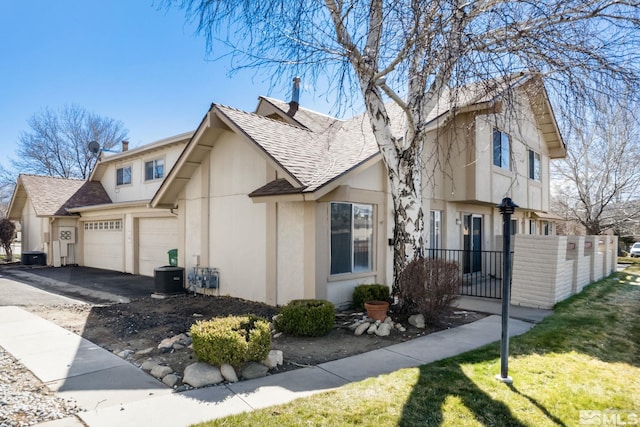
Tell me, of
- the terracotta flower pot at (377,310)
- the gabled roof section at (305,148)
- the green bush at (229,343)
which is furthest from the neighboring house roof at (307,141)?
the green bush at (229,343)

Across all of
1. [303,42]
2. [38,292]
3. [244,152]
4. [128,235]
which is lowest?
[38,292]

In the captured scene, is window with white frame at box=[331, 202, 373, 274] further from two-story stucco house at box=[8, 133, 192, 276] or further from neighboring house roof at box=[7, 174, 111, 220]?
neighboring house roof at box=[7, 174, 111, 220]

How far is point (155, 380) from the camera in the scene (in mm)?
5102

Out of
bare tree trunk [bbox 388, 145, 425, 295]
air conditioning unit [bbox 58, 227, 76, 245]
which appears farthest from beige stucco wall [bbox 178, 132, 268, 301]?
air conditioning unit [bbox 58, 227, 76, 245]

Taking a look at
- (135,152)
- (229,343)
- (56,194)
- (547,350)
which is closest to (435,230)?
(547,350)

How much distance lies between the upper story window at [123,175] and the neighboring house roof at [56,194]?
1.40m

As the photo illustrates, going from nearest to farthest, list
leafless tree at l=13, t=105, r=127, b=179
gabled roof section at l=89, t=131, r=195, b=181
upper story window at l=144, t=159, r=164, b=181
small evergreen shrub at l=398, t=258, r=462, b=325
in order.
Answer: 1. small evergreen shrub at l=398, t=258, r=462, b=325
2. gabled roof section at l=89, t=131, r=195, b=181
3. upper story window at l=144, t=159, r=164, b=181
4. leafless tree at l=13, t=105, r=127, b=179

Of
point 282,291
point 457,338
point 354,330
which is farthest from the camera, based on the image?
point 282,291

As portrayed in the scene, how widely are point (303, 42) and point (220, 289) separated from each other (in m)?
7.43

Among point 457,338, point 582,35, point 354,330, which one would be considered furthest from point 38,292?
point 582,35

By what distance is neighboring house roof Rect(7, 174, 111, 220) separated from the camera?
2020 cm

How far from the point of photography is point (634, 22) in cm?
627

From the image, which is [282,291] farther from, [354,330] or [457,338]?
[457,338]

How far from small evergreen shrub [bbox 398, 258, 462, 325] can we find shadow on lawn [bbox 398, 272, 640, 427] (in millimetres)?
1462
